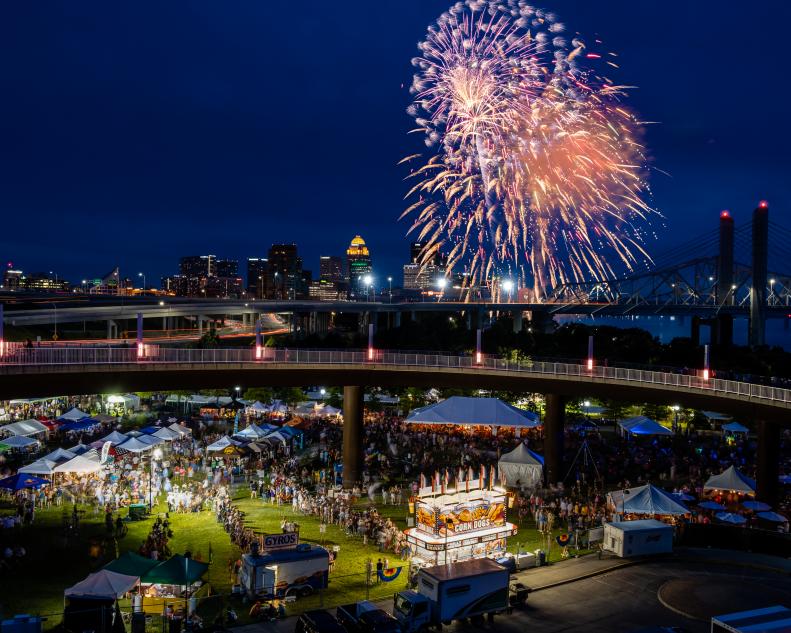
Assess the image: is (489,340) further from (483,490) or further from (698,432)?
(483,490)

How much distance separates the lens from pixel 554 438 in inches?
1612

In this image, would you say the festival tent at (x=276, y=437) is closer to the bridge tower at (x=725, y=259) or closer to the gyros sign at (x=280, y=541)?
the gyros sign at (x=280, y=541)

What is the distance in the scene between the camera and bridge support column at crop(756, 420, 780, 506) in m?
33.4

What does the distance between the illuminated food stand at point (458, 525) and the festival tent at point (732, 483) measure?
12.9m

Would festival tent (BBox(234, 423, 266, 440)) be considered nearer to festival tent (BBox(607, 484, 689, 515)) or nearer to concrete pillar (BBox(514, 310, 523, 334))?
festival tent (BBox(607, 484, 689, 515))

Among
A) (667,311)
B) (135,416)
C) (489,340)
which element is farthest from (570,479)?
(667,311)

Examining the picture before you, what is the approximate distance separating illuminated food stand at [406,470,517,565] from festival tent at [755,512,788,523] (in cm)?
1208

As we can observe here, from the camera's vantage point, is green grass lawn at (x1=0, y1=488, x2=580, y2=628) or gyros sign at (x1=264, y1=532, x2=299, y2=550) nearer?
green grass lawn at (x1=0, y1=488, x2=580, y2=628)

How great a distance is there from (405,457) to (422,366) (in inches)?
275

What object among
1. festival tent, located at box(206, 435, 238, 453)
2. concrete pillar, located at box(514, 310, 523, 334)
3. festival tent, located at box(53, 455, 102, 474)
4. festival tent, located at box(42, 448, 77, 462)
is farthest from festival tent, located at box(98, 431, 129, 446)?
concrete pillar, located at box(514, 310, 523, 334)

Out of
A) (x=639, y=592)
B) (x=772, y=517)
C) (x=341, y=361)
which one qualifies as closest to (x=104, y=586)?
(x=639, y=592)

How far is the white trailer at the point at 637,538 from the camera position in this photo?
25.9 m

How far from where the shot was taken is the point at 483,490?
2536cm

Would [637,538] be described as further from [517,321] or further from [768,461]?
[517,321]
